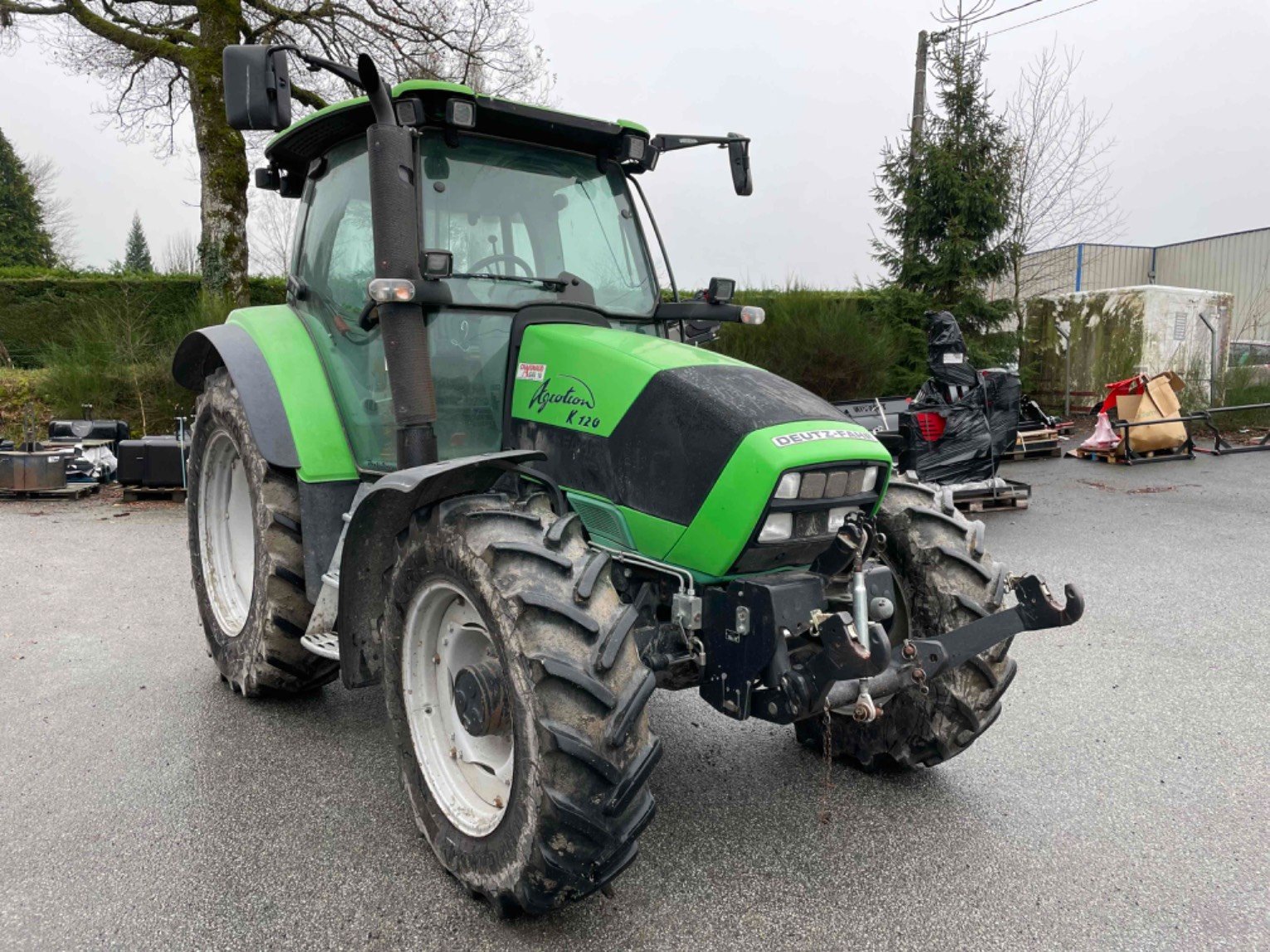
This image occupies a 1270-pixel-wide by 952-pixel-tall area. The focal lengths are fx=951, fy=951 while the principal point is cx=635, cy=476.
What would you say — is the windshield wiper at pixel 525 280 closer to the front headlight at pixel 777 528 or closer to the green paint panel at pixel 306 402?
the green paint panel at pixel 306 402

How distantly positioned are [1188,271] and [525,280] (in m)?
29.8

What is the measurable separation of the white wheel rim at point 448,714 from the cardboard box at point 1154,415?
11.4m

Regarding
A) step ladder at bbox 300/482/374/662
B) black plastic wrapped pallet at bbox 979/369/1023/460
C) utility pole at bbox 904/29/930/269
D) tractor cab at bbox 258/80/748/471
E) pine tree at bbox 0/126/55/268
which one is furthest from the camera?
pine tree at bbox 0/126/55/268

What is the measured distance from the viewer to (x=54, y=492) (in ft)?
31.6

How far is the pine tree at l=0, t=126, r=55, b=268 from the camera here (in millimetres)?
34656

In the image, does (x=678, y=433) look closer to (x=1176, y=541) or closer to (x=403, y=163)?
(x=403, y=163)

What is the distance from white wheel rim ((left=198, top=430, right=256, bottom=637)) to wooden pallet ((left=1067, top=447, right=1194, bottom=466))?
10.9m

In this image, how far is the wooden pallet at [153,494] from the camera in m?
9.55

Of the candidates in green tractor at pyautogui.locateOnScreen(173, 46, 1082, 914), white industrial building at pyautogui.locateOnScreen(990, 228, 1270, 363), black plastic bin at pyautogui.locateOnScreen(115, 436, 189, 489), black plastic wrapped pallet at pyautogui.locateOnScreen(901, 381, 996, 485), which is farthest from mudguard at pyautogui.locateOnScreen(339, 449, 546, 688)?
white industrial building at pyautogui.locateOnScreen(990, 228, 1270, 363)

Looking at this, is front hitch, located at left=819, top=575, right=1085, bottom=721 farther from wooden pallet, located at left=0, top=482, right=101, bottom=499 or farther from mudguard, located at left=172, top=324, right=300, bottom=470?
wooden pallet, located at left=0, top=482, right=101, bottom=499

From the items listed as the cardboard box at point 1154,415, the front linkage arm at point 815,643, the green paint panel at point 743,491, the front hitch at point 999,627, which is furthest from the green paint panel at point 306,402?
the cardboard box at point 1154,415

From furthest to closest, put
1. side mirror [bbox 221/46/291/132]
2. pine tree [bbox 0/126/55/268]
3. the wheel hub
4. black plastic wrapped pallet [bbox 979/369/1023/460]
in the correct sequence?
pine tree [bbox 0/126/55/268]
black plastic wrapped pallet [bbox 979/369/1023/460]
side mirror [bbox 221/46/291/132]
the wheel hub

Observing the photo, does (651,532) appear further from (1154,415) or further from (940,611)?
(1154,415)

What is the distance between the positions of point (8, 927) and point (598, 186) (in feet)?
9.91
